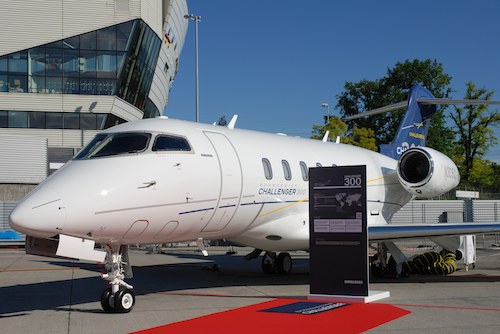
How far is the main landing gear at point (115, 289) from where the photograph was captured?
984 cm

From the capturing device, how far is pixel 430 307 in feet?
34.2

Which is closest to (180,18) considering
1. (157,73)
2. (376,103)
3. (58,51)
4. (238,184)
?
(157,73)

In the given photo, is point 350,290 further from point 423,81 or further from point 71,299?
point 423,81

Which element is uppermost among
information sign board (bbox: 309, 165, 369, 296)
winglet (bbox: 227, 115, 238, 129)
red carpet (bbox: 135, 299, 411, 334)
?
winglet (bbox: 227, 115, 238, 129)

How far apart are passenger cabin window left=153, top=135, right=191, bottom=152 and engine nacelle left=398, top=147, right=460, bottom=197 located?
752cm

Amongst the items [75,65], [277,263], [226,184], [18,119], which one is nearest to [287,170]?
[226,184]

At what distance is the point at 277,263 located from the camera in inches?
651

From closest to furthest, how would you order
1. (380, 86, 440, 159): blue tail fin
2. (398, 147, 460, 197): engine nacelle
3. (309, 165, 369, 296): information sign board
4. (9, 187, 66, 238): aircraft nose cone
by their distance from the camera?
(9, 187, 66, 238): aircraft nose cone → (309, 165, 369, 296): information sign board → (398, 147, 460, 197): engine nacelle → (380, 86, 440, 159): blue tail fin

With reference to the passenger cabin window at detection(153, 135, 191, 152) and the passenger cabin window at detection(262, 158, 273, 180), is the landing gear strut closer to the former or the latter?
the passenger cabin window at detection(262, 158, 273, 180)

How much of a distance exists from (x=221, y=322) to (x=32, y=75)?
3670 cm

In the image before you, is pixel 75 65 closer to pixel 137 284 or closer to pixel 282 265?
pixel 282 265

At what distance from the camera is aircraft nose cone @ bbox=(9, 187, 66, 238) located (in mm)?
8438

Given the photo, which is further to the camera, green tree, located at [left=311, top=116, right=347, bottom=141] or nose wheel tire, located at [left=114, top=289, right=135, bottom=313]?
green tree, located at [left=311, top=116, right=347, bottom=141]

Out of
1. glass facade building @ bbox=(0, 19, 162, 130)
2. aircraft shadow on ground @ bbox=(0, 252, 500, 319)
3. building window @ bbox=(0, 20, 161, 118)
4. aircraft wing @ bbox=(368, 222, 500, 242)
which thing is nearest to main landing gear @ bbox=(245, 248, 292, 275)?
aircraft shadow on ground @ bbox=(0, 252, 500, 319)
